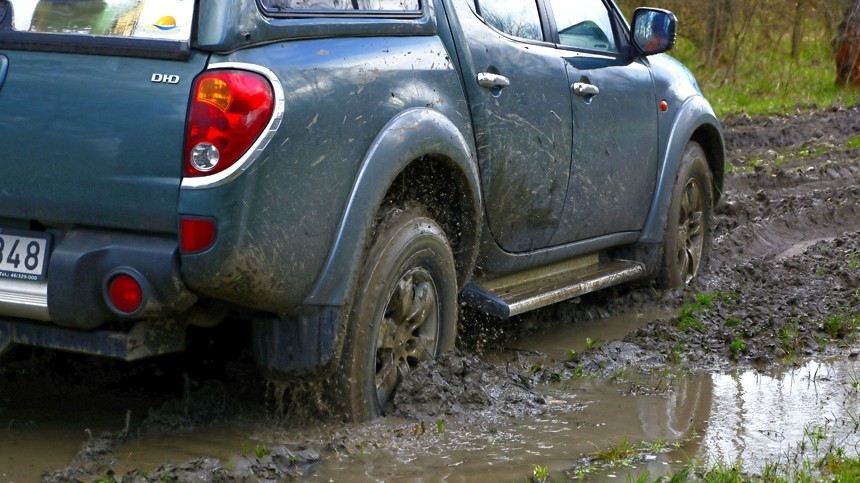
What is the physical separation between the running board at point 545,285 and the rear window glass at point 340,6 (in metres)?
1.15

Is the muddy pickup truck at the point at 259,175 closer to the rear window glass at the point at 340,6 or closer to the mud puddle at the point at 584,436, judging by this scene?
the rear window glass at the point at 340,6

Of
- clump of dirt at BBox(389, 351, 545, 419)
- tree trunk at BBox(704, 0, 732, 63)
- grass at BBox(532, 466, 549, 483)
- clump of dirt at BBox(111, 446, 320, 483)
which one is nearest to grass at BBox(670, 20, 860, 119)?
tree trunk at BBox(704, 0, 732, 63)

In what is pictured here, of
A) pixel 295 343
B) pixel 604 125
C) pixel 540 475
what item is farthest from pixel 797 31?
pixel 295 343

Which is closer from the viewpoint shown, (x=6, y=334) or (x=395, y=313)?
(x=6, y=334)

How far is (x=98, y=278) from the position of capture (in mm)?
3570

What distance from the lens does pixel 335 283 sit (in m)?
3.87

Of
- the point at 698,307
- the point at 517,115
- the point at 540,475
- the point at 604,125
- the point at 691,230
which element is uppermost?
the point at 517,115

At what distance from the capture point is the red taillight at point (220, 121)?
3520 millimetres

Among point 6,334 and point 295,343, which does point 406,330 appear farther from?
point 6,334

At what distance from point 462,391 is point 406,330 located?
0.31m

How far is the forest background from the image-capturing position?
15.9 meters

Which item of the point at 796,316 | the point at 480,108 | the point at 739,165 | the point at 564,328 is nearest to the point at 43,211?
the point at 480,108

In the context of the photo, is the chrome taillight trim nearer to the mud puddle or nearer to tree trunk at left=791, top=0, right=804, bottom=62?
the mud puddle

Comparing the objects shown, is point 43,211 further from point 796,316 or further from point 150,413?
point 796,316
